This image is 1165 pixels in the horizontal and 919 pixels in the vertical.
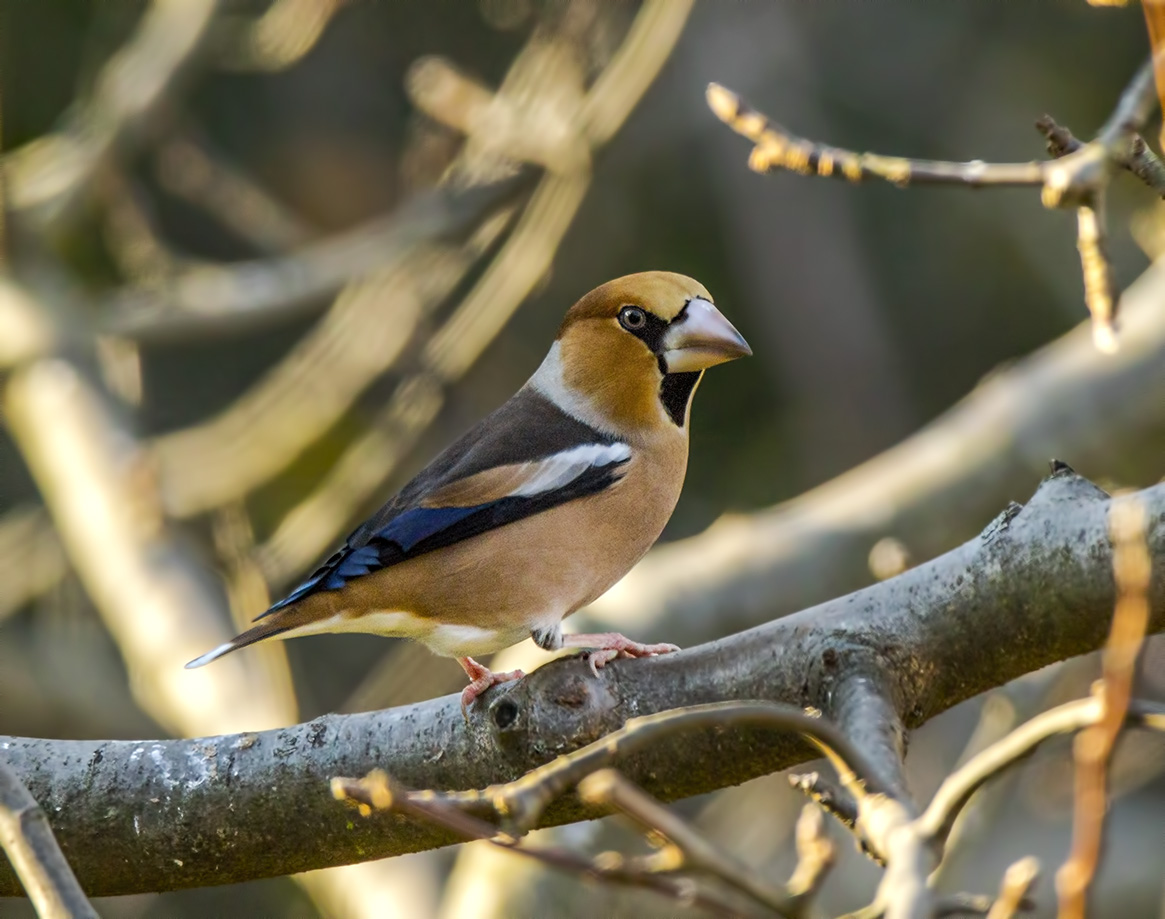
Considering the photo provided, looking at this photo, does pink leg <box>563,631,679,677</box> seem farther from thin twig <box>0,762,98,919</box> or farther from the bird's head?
thin twig <box>0,762,98,919</box>

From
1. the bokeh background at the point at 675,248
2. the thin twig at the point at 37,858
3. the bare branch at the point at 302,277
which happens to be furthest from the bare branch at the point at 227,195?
Result: the thin twig at the point at 37,858

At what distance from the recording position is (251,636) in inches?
126

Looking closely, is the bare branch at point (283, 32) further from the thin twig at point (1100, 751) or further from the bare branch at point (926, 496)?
the thin twig at point (1100, 751)

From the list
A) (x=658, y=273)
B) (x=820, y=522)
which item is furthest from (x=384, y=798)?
(x=820, y=522)

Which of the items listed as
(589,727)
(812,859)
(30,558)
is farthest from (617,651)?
(30,558)

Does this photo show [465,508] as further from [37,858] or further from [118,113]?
[118,113]

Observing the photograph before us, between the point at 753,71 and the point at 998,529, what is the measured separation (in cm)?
542

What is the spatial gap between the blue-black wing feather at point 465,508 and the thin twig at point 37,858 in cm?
128

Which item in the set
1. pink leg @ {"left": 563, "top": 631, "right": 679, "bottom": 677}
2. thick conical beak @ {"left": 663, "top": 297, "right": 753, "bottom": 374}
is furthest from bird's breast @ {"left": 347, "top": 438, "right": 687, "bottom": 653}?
thick conical beak @ {"left": 663, "top": 297, "right": 753, "bottom": 374}

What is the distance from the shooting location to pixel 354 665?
25.3ft

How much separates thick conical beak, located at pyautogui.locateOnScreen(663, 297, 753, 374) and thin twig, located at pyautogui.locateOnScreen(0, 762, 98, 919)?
2.04 metres

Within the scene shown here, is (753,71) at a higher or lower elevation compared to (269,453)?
higher

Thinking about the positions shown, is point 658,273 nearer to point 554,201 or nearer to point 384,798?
point 554,201

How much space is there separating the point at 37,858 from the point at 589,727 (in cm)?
101
